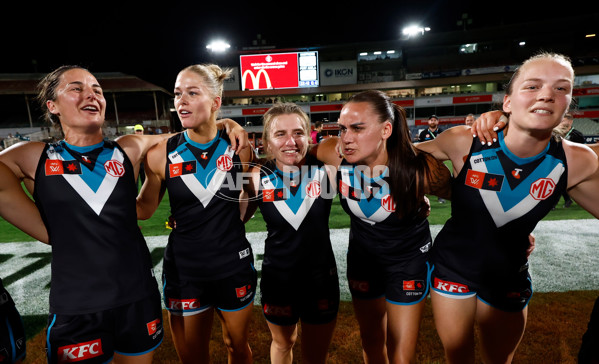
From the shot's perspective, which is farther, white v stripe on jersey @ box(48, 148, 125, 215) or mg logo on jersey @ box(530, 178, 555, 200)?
mg logo on jersey @ box(530, 178, 555, 200)

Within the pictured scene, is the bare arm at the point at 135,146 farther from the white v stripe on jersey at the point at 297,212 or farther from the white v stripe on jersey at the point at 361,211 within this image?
the white v stripe on jersey at the point at 361,211

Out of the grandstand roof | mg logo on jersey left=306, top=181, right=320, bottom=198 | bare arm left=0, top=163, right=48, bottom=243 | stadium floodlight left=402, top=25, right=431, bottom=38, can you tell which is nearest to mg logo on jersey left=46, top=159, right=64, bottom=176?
bare arm left=0, top=163, right=48, bottom=243

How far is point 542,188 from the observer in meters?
2.00

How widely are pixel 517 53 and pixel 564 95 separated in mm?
42426

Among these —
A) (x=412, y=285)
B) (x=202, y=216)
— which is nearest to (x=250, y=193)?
(x=202, y=216)

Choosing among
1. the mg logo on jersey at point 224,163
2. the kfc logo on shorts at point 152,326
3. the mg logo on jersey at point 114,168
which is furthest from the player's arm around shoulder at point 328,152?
the kfc logo on shorts at point 152,326

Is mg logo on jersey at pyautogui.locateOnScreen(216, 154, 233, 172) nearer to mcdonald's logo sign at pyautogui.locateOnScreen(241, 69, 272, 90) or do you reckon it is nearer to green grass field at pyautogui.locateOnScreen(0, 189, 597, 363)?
green grass field at pyautogui.locateOnScreen(0, 189, 597, 363)

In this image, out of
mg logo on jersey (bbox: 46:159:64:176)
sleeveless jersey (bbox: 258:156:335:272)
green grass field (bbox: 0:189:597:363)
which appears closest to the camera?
mg logo on jersey (bbox: 46:159:64:176)

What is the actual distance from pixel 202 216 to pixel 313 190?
80cm

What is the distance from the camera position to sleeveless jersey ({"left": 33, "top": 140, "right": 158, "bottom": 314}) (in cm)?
180

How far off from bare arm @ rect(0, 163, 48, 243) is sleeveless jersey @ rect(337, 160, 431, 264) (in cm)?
190

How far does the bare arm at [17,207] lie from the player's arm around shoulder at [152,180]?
2.05 feet

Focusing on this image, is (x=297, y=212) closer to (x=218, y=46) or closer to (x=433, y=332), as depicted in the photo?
(x=433, y=332)

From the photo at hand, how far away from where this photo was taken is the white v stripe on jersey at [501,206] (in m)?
2.02
